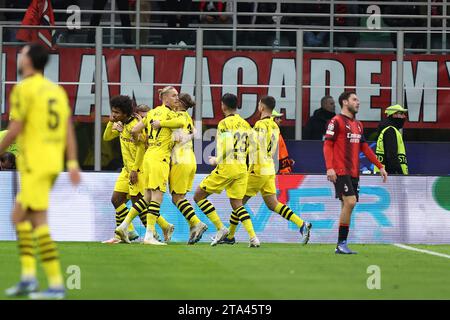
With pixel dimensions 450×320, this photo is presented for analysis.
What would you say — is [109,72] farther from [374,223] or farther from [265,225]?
[374,223]

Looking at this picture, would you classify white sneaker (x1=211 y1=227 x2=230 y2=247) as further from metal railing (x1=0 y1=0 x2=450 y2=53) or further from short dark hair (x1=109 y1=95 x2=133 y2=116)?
metal railing (x1=0 y1=0 x2=450 y2=53)

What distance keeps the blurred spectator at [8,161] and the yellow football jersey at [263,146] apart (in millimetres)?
3952

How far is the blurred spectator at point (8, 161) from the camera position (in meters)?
19.3

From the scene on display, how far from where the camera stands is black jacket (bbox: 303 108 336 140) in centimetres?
2106

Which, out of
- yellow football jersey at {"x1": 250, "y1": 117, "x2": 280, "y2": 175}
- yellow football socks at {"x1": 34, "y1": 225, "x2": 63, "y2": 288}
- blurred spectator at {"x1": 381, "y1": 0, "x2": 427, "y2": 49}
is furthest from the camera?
blurred spectator at {"x1": 381, "y1": 0, "x2": 427, "y2": 49}

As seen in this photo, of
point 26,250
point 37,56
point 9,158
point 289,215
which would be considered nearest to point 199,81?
point 9,158

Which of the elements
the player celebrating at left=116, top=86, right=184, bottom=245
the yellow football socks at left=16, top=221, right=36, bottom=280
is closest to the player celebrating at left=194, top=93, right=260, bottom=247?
the player celebrating at left=116, top=86, right=184, bottom=245

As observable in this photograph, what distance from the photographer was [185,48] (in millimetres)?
A: 21188

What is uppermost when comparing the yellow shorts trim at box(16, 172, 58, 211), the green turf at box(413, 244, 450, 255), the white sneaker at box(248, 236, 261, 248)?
the yellow shorts trim at box(16, 172, 58, 211)

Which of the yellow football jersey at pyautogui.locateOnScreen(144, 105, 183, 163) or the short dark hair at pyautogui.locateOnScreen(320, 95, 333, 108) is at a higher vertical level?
the short dark hair at pyautogui.locateOnScreen(320, 95, 333, 108)

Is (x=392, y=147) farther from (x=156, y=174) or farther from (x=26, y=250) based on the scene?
(x=26, y=250)

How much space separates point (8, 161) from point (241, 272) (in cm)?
749

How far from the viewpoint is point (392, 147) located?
2017 centimetres

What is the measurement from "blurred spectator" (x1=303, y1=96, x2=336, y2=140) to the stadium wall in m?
1.79
